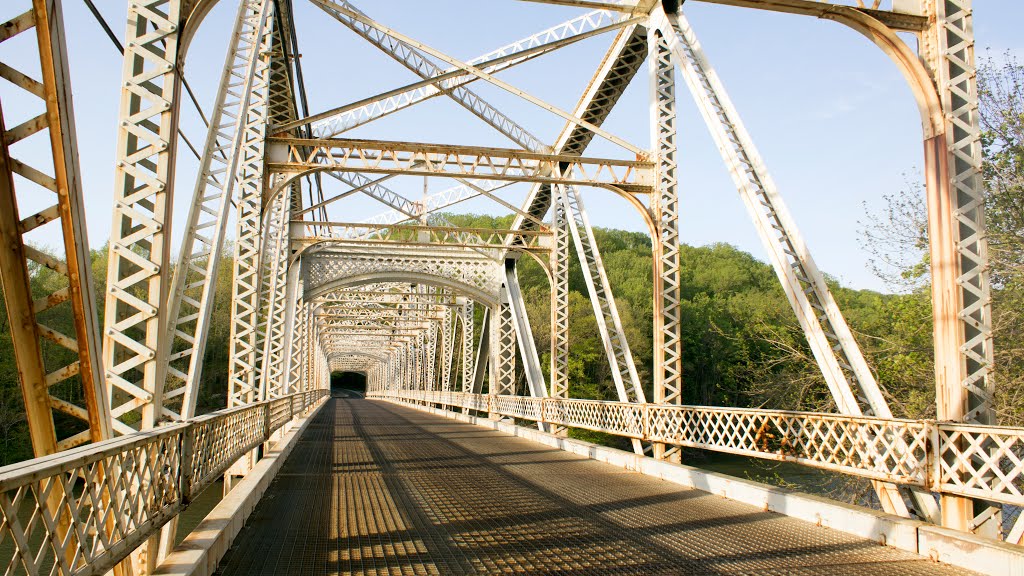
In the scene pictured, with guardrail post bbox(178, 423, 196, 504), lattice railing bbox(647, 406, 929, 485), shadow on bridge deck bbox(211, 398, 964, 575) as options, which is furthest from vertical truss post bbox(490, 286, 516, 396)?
guardrail post bbox(178, 423, 196, 504)

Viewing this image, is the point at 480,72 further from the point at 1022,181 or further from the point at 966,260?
the point at 1022,181

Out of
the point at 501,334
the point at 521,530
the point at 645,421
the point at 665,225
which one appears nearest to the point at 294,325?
the point at 501,334

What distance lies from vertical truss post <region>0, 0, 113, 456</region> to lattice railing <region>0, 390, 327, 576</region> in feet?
1.22

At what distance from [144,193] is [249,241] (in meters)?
7.25

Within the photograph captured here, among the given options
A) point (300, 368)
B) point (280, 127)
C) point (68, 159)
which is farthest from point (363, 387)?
point (68, 159)

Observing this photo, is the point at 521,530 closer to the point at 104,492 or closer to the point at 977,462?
the point at 104,492

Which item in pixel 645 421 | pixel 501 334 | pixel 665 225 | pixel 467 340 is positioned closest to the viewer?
pixel 645 421

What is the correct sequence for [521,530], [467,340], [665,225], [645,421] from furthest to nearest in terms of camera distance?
1. [467,340]
2. [665,225]
3. [645,421]
4. [521,530]

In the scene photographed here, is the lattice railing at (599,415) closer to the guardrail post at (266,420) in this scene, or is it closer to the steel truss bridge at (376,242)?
the steel truss bridge at (376,242)

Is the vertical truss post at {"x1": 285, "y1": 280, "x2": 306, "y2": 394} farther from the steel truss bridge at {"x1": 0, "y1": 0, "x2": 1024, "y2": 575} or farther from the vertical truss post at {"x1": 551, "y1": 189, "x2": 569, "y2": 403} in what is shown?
the vertical truss post at {"x1": 551, "y1": 189, "x2": 569, "y2": 403}

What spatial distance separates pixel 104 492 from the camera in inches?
151

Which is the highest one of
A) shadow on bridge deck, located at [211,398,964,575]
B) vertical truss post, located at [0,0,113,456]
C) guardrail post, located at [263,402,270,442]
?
vertical truss post, located at [0,0,113,456]

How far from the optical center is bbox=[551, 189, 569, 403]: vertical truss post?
18.7m

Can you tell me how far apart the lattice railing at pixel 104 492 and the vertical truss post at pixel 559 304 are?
12567mm
